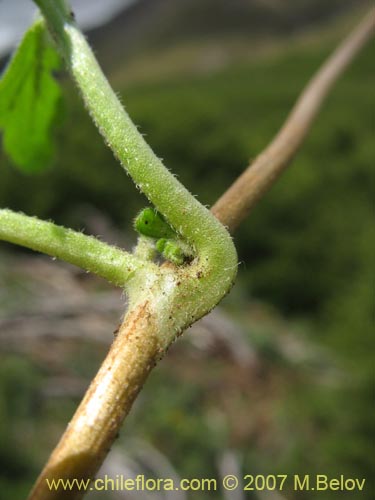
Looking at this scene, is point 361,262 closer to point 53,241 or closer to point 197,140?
point 197,140

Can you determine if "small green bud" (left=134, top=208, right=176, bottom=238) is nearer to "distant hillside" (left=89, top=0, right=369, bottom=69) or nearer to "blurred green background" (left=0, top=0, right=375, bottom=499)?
"blurred green background" (left=0, top=0, right=375, bottom=499)

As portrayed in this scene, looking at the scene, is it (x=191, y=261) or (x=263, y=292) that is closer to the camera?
(x=191, y=261)

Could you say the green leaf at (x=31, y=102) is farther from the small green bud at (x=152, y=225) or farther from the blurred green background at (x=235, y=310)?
the blurred green background at (x=235, y=310)

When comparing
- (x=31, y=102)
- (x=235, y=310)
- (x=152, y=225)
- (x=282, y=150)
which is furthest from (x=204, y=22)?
(x=152, y=225)

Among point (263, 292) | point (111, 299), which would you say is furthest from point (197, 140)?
point (111, 299)

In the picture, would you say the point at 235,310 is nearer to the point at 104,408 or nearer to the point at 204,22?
the point at 104,408
